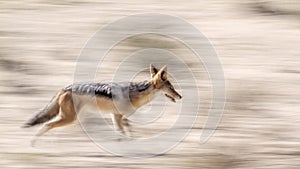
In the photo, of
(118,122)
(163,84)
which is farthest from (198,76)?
(118,122)

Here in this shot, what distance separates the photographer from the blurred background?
21.9ft

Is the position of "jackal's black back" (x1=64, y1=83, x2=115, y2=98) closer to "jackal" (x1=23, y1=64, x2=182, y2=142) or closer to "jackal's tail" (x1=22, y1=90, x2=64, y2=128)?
"jackal" (x1=23, y1=64, x2=182, y2=142)

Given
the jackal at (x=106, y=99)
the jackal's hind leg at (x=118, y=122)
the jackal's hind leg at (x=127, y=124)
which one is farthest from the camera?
the jackal's hind leg at (x=127, y=124)

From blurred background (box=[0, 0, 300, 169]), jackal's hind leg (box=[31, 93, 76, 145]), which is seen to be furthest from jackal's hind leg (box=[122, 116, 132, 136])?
jackal's hind leg (box=[31, 93, 76, 145])

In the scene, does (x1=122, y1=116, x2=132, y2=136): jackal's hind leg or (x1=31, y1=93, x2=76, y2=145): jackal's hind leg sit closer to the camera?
(x1=31, y1=93, x2=76, y2=145): jackal's hind leg

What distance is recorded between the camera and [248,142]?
690 centimetres

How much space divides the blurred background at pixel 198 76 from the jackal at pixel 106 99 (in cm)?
26

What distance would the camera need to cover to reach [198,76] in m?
7.94

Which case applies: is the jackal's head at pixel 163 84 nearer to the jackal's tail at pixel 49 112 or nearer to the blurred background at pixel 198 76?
the blurred background at pixel 198 76

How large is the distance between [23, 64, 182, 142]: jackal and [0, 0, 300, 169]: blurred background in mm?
257

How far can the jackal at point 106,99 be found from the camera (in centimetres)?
640

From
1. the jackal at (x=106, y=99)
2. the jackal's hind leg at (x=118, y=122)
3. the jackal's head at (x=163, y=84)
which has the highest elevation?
the jackal's head at (x=163, y=84)

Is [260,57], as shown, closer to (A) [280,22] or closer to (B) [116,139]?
(A) [280,22]

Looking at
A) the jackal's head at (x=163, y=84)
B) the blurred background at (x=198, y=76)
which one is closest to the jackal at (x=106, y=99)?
the jackal's head at (x=163, y=84)
